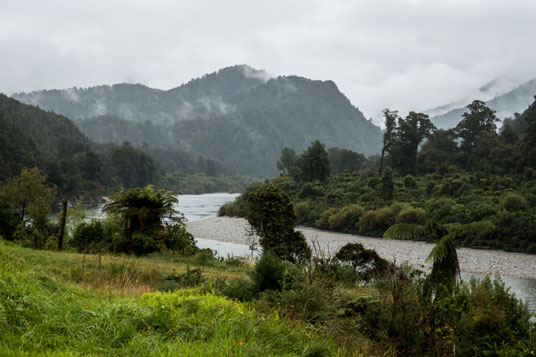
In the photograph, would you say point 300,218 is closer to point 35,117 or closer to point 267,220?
point 267,220

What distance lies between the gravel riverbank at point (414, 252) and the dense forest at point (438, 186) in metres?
1.75

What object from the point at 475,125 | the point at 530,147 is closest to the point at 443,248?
the point at 530,147

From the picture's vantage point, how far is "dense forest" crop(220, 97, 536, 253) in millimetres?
33844

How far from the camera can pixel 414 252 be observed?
3084 centimetres

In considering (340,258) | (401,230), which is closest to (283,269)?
(401,230)

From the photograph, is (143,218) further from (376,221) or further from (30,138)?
(30,138)

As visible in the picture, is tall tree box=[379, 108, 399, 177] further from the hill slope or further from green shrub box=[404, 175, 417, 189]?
the hill slope

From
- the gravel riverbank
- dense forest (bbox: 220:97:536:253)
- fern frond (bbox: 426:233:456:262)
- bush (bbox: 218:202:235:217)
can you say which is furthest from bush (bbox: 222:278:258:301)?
bush (bbox: 218:202:235:217)

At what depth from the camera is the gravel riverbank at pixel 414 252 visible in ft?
82.1

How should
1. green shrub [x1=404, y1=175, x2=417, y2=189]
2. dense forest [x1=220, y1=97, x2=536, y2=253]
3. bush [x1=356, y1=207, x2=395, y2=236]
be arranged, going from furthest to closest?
green shrub [x1=404, y1=175, x2=417, y2=189] → bush [x1=356, y1=207, x2=395, y2=236] → dense forest [x1=220, y1=97, x2=536, y2=253]

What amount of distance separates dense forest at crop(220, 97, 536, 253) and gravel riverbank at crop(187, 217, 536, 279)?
1.75 metres

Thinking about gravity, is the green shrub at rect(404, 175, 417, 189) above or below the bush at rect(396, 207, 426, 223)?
above

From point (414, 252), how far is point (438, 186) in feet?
57.5

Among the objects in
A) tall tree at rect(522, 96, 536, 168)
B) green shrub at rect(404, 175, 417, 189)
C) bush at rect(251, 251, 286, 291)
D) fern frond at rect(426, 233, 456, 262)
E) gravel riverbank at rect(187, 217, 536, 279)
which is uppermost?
tall tree at rect(522, 96, 536, 168)
